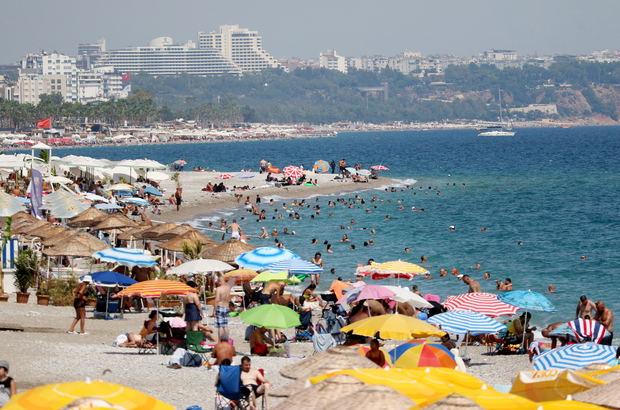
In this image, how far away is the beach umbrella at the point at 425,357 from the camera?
984 centimetres

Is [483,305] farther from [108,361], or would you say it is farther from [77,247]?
[77,247]

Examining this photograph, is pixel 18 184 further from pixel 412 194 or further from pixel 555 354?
pixel 555 354

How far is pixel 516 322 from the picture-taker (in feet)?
46.2

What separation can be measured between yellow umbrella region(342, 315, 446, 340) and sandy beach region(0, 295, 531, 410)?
1.37m

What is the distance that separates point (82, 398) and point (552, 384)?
4970 millimetres

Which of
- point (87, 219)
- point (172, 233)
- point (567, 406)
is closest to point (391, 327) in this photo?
point (567, 406)

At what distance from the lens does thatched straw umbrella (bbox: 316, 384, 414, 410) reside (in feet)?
18.9

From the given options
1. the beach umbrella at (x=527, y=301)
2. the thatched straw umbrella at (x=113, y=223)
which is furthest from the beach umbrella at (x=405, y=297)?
the thatched straw umbrella at (x=113, y=223)

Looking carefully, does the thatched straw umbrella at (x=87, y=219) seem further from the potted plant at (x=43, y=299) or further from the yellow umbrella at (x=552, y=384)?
the yellow umbrella at (x=552, y=384)

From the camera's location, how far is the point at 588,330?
484 inches

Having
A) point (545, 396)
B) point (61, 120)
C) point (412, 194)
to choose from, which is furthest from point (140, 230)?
point (61, 120)

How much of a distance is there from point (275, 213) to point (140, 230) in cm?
1606

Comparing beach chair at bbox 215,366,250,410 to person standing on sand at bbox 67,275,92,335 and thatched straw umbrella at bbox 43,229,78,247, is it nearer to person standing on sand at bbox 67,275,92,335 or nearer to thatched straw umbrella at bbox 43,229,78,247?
person standing on sand at bbox 67,275,92,335

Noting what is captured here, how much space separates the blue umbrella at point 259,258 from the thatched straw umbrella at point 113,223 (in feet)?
17.0
